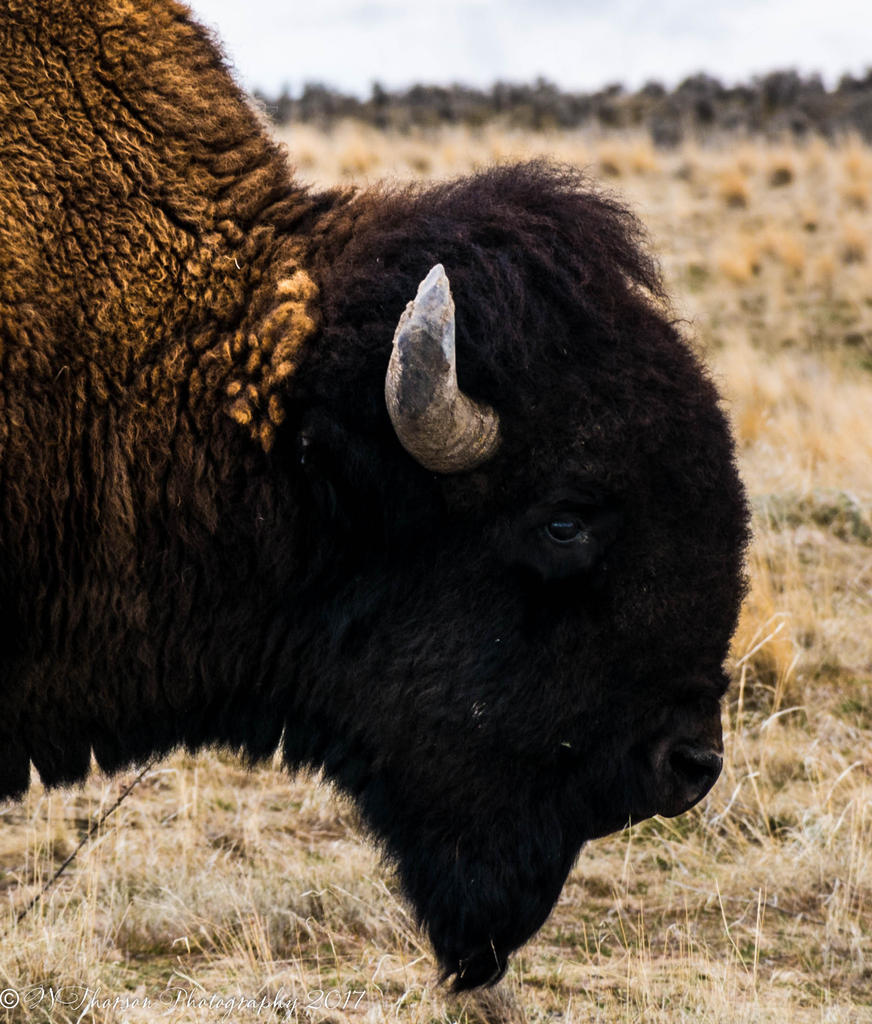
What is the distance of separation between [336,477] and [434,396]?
1.24 ft

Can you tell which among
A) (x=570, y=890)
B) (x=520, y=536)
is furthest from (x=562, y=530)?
(x=570, y=890)

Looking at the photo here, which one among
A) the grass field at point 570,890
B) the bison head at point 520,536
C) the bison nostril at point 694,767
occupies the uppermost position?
the bison head at point 520,536

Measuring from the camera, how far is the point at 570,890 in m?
4.46

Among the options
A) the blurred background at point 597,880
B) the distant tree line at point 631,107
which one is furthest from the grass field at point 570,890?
the distant tree line at point 631,107

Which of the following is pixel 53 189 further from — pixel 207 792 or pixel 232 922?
pixel 207 792

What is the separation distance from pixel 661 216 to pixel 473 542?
16356mm

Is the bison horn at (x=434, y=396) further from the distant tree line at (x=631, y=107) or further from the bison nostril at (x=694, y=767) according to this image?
the distant tree line at (x=631, y=107)

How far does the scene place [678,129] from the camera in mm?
27047

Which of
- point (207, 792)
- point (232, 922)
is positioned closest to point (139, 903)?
point (232, 922)

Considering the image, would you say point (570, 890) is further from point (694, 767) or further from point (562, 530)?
point (562, 530)

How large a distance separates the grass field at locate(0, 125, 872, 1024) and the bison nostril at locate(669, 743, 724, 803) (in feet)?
2.64

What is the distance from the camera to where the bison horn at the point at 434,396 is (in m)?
2.46

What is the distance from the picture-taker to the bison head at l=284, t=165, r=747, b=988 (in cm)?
278

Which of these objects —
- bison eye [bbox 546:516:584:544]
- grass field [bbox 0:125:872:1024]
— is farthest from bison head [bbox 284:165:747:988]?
grass field [bbox 0:125:872:1024]
